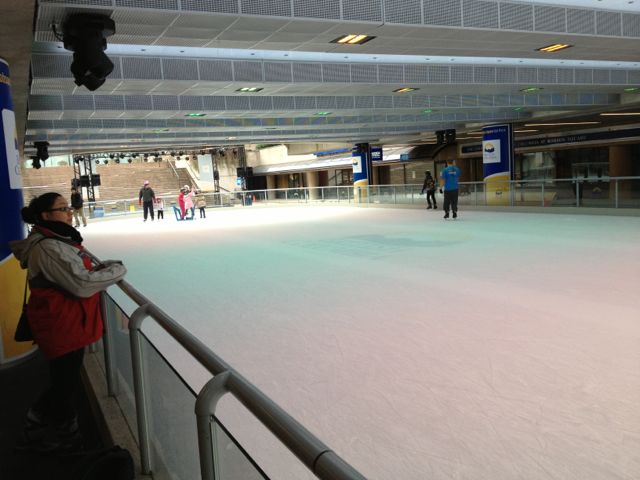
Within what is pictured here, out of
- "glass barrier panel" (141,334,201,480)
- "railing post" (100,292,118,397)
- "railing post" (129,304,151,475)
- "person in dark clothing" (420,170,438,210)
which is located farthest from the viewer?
"person in dark clothing" (420,170,438,210)

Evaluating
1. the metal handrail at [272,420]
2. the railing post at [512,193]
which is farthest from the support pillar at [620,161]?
the metal handrail at [272,420]

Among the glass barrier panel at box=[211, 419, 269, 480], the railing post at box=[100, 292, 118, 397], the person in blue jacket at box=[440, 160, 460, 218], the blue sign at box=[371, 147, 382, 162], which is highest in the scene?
the blue sign at box=[371, 147, 382, 162]

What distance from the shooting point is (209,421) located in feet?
4.78

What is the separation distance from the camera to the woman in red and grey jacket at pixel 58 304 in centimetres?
251

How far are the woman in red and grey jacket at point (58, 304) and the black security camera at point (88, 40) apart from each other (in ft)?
11.1

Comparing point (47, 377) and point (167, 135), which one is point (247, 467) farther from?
point (167, 135)

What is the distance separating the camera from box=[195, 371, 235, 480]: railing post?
56.5 inches

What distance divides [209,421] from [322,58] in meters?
9.77

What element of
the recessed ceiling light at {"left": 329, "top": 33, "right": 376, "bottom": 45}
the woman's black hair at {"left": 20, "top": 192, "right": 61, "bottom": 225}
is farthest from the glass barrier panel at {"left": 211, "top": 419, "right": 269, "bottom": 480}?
the recessed ceiling light at {"left": 329, "top": 33, "right": 376, "bottom": 45}

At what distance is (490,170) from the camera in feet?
67.2

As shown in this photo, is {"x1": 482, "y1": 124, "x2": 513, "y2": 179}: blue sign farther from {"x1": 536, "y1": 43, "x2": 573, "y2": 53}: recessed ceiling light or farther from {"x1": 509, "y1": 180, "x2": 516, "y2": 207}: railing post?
{"x1": 536, "y1": 43, "x2": 573, "y2": 53}: recessed ceiling light

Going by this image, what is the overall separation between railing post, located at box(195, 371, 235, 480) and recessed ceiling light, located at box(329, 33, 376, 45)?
6.57 meters

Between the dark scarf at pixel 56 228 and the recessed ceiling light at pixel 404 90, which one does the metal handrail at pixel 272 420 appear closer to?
the dark scarf at pixel 56 228

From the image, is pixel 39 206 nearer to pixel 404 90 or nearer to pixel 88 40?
pixel 88 40
